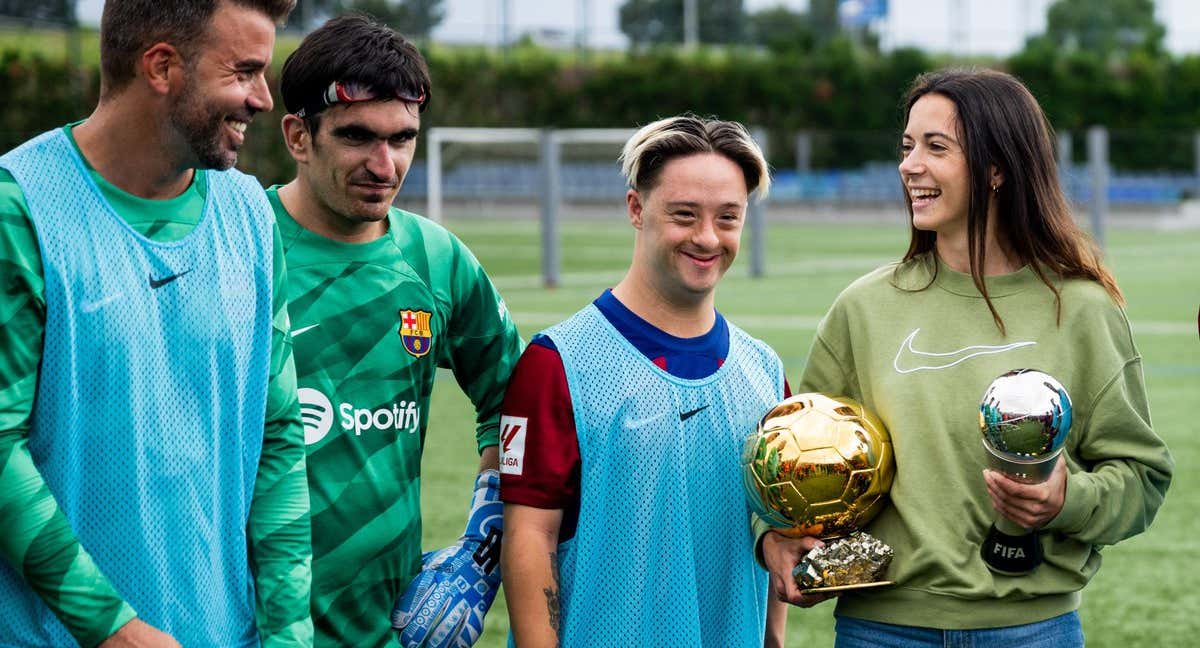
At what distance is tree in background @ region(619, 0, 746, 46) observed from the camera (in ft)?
165

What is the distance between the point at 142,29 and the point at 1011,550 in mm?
1779

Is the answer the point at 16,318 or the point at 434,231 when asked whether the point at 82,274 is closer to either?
the point at 16,318

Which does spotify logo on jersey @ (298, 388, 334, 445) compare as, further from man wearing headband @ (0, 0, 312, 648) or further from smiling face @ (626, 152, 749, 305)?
smiling face @ (626, 152, 749, 305)

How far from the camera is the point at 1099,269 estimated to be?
9.60 ft

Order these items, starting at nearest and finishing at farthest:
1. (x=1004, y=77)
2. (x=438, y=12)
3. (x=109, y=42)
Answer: (x=109, y=42), (x=1004, y=77), (x=438, y=12)

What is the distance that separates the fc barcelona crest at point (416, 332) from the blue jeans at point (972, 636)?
3.34ft

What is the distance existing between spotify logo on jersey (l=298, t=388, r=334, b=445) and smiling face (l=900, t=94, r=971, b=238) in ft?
4.04

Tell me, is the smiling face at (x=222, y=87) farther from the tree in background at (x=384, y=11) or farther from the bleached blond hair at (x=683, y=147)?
the tree in background at (x=384, y=11)

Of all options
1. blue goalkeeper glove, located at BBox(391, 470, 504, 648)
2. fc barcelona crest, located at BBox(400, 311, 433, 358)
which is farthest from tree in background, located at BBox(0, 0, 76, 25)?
blue goalkeeper glove, located at BBox(391, 470, 504, 648)

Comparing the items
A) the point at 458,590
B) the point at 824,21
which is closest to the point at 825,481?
the point at 458,590

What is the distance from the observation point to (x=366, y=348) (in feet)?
9.84

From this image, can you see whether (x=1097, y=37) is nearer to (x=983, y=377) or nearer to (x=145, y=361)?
(x=983, y=377)

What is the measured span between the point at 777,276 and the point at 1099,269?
1917 centimetres

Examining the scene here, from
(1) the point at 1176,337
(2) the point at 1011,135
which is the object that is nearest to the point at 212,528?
(2) the point at 1011,135
